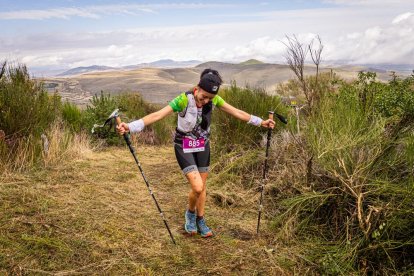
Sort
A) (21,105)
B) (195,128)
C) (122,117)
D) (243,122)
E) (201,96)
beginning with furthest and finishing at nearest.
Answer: (122,117), (243,122), (21,105), (195,128), (201,96)

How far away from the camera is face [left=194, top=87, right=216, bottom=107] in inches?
166

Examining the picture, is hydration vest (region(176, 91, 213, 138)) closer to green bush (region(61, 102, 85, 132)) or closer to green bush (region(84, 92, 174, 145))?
green bush (region(84, 92, 174, 145))

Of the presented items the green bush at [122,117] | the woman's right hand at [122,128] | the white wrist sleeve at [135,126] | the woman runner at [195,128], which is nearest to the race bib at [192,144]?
the woman runner at [195,128]

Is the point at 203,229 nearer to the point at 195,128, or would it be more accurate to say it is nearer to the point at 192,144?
the point at 192,144

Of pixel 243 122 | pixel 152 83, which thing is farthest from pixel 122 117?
pixel 152 83

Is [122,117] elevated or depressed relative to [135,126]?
depressed

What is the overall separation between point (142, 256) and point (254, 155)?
317 cm

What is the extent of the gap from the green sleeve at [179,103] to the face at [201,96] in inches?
5.3

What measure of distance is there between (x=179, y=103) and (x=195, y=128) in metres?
0.37

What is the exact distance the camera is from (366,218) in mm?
3844

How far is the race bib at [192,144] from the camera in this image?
4402mm

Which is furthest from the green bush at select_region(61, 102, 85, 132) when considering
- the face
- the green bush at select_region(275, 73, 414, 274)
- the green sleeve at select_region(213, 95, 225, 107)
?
the green bush at select_region(275, 73, 414, 274)

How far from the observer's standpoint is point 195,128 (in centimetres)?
439

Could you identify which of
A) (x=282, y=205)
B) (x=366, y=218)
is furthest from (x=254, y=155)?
(x=366, y=218)
